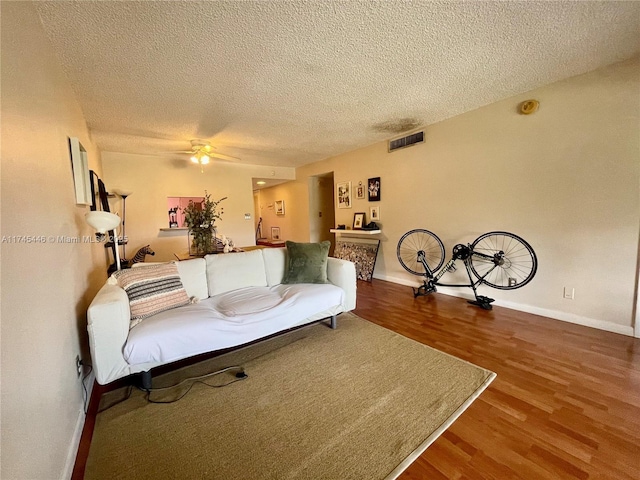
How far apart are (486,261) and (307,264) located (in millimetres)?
2291

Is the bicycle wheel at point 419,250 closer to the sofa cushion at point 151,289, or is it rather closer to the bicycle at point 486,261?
the bicycle at point 486,261

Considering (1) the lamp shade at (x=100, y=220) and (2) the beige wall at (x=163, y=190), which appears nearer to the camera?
(1) the lamp shade at (x=100, y=220)

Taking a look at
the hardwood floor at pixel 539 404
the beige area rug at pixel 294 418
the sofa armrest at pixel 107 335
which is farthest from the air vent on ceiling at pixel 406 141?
the sofa armrest at pixel 107 335

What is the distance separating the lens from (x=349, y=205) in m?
5.14

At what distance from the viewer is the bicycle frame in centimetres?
305

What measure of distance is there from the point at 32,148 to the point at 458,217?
13.0 ft

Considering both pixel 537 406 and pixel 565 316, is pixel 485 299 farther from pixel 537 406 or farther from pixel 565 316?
pixel 537 406

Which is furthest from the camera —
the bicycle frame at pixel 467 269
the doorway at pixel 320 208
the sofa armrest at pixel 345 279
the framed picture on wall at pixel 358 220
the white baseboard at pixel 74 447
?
the doorway at pixel 320 208

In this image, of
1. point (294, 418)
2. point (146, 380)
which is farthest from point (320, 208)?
point (294, 418)

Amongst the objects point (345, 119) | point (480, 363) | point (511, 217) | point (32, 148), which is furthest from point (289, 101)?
point (480, 363)

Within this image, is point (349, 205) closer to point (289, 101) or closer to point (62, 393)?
point (289, 101)

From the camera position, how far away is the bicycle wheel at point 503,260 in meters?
2.91

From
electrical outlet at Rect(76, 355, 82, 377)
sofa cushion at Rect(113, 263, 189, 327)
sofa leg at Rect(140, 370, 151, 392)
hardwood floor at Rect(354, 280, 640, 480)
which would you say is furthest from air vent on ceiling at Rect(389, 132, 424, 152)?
electrical outlet at Rect(76, 355, 82, 377)

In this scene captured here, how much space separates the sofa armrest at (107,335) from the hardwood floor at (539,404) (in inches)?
69.3
